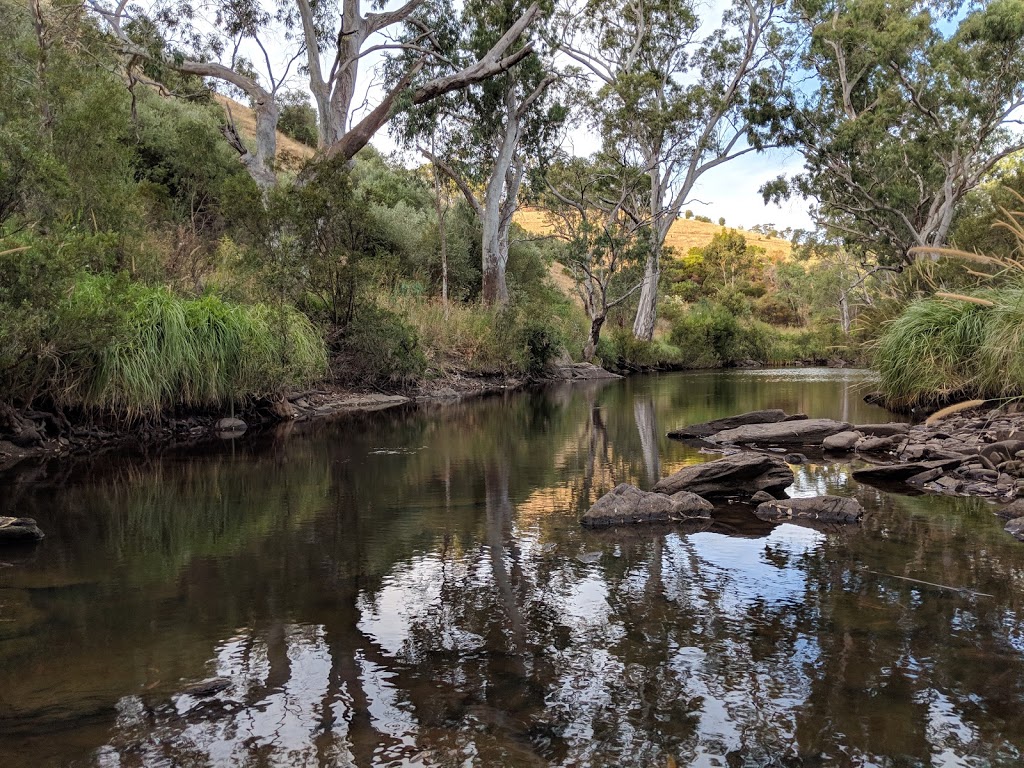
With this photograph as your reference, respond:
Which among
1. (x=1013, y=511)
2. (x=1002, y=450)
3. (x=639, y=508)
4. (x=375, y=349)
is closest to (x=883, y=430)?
(x=1002, y=450)

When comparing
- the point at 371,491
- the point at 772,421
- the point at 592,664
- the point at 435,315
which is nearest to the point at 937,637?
the point at 592,664

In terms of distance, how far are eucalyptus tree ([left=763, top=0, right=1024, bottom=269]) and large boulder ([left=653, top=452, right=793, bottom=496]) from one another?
67.2 feet

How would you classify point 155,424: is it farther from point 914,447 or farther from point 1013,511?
point 1013,511

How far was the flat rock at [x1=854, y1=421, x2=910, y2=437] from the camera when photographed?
427 inches

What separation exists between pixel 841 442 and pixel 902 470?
2.34 metres

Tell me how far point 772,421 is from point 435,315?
11.3 m

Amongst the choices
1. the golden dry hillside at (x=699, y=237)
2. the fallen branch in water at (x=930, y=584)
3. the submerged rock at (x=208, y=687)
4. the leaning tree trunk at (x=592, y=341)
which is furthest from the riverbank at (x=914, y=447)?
the golden dry hillside at (x=699, y=237)

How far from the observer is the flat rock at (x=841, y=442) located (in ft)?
34.7

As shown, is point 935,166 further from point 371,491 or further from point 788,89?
point 371,491

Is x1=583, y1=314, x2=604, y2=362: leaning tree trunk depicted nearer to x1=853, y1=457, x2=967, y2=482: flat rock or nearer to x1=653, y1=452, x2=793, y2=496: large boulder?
x1=853, y1=457, x2=967, y2=482: flat rock

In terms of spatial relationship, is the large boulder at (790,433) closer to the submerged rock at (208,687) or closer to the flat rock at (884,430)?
the flat rock at (884,430)

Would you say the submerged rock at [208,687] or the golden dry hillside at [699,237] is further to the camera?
the golden dry hillside at [699,237]

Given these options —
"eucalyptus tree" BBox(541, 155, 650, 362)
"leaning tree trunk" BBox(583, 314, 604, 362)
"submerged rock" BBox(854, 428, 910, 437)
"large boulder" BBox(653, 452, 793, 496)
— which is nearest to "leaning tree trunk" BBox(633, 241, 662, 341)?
"eucalyptus tree" BBox(541, 155, 650, 362)

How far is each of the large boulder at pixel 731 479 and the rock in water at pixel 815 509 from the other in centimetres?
65
